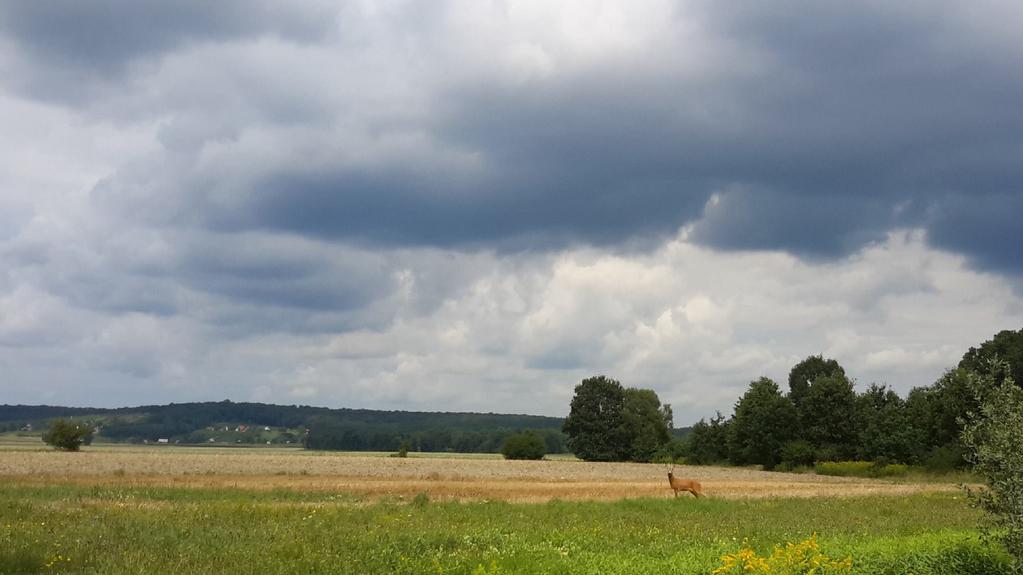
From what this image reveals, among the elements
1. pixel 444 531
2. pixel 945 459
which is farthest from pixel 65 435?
pixel 444 531

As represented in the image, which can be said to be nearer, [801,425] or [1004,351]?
[801,425]

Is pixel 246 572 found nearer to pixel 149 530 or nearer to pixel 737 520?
pixel 149 530

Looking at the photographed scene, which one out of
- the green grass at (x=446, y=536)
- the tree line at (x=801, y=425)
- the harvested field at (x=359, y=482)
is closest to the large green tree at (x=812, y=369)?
the tree line at (x=801, y=425)

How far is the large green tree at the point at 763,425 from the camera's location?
9769 centimetres

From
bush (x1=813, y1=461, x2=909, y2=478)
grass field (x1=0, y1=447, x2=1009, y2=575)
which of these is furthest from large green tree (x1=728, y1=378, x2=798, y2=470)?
grass field (x1=0, y1=447, x2=1009, y2=575)

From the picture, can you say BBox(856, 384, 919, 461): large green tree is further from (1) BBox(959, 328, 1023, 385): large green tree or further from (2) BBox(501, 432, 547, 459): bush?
(2) BBox(501, 432, 547, 459): bush

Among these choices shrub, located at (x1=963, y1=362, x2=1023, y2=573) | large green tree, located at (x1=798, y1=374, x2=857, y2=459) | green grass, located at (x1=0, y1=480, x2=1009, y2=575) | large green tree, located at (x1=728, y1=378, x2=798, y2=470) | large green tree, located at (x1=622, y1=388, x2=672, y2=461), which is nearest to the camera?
shrub, located at (x1=963, y1=362, x2=1023, y2=573)

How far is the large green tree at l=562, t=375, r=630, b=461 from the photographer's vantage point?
405 feet

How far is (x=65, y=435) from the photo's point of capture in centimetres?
11356

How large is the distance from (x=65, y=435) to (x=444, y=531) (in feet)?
358

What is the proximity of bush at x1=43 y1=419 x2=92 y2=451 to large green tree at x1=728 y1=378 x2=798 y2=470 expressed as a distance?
86.9m

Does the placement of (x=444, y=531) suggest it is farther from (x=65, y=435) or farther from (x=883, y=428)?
(x=65, y=435)

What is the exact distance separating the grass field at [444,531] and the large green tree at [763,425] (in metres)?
54.4

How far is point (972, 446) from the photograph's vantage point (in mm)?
15750
